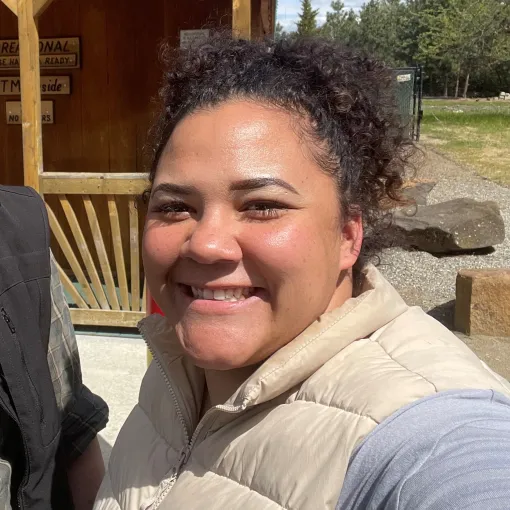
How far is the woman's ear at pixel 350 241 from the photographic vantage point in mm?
1270

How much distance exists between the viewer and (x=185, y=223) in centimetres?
121

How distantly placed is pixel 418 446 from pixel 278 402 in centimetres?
32

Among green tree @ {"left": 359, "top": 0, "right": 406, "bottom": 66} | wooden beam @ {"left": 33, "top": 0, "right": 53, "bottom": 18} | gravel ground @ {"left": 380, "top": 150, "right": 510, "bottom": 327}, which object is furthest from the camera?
green tree @ {"left": 359, "top": 0, "right": 406, "bottom": 66}

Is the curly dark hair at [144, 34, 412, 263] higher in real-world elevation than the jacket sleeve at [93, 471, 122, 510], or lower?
higher

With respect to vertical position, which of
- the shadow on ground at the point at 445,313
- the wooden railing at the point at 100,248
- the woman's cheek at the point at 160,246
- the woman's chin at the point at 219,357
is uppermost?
the woman's cheek at the point at 160,246

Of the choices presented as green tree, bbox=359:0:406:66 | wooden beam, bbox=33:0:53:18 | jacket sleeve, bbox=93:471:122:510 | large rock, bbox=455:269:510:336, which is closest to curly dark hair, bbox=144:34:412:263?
jacket sleeve, bbox=93:471:122:510

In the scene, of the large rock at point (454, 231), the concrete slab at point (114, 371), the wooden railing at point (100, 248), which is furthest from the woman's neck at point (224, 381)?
the large rock at point (454, 231)

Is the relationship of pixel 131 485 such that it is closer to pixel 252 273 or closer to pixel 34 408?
Result: pixel 34 408

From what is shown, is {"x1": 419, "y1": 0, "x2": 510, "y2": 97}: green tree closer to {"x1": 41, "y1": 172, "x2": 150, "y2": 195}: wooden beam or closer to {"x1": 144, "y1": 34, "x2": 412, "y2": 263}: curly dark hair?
{"x1": 41, "y1": 172, "x2": 150, "y2": 195}: wooden beam

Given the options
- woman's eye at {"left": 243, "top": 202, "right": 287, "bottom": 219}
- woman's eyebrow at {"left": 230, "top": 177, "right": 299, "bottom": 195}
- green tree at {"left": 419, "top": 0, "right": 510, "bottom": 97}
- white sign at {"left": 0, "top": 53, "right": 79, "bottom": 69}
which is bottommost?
woman's eye at {"left": 243, "top": 202, "right": 287, "bottom": 219}

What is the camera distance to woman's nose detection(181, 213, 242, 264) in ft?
3.72

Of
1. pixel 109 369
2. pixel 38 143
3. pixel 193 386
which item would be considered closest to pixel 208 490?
pixel 193 386

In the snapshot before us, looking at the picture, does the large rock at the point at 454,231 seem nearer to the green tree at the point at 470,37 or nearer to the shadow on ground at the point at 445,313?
the shadow on ground at the point at 445,313

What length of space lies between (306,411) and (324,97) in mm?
594
